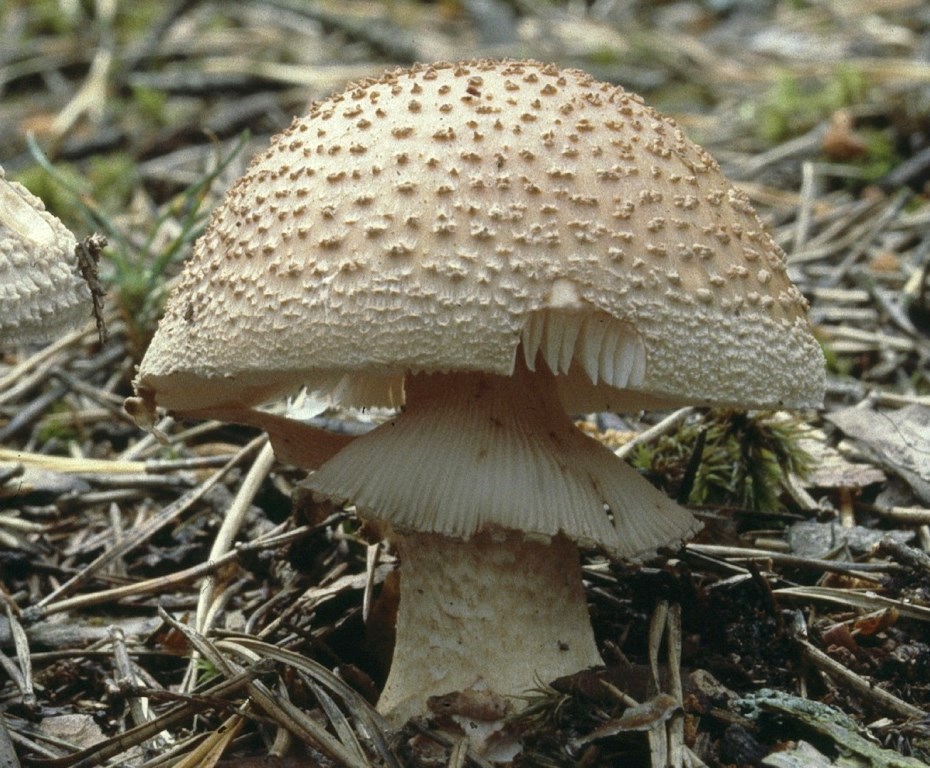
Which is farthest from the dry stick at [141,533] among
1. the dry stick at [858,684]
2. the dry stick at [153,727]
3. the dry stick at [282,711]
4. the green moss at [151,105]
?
the green moss at [151,105]

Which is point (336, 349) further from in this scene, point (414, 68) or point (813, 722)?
point (813, 722)

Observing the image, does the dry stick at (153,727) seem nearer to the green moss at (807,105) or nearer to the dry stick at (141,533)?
the dry stick at (141,533)

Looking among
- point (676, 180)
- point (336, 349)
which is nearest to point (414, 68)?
point (676, 180)

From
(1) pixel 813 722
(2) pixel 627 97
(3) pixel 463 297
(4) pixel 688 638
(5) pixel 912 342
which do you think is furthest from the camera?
(5) pixel 912 342

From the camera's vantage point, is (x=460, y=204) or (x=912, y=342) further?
(x=912, y=342)

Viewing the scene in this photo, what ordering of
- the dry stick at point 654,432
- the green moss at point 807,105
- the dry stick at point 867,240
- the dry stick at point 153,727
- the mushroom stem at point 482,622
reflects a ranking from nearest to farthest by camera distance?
the dry stick at point 153,727 < the mushroom stem at point 482,622 < the dry stick at point 654,432 < the dry stick at point 867,240 < the green moss at point 807,105

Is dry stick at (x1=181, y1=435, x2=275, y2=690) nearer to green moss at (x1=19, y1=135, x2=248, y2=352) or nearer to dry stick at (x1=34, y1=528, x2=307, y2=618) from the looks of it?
dry stick at (x1=34, y1=528, x2=307, y2=618)

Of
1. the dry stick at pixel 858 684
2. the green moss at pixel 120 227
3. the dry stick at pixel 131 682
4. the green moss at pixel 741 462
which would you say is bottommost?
the dry stick at pixel 131 682
